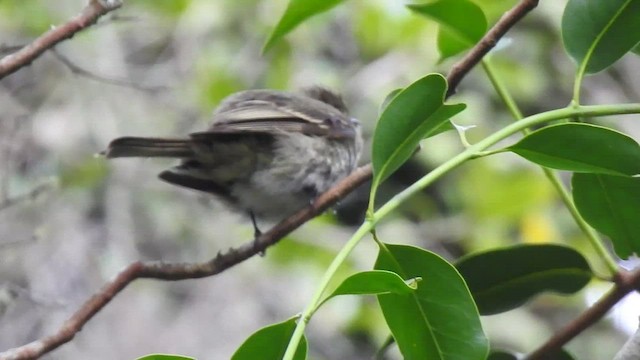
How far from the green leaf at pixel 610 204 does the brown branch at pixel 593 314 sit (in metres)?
0.08

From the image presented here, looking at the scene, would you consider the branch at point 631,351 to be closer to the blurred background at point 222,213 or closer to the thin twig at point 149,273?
the thin twig at point 149,273

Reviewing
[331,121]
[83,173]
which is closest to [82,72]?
[331,121]

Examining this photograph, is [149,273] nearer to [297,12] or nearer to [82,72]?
[297,12]

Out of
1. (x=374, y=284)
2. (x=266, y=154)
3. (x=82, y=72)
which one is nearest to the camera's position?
(x=374, y=284)

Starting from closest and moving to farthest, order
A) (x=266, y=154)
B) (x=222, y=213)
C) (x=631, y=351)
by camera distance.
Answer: (x=631, y=351) < (x=266, y=154) < (x=222, y=213)

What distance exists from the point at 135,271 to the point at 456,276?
20.5 inches

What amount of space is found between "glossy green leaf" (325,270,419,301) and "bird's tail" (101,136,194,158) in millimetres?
1109

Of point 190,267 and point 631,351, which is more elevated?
point 631,351

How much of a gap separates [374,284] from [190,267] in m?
0.56

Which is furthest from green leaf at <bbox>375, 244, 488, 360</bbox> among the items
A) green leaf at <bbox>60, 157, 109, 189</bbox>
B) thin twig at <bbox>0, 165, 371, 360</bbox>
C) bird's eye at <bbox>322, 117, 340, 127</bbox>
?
green leaf at <bbox>60, 157, 109, 189</bbox>

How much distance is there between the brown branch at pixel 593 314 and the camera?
1.28 m

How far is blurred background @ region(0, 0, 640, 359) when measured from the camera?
4285mm

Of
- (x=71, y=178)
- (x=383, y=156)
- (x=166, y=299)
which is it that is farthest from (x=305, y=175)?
(x=166, y=299)

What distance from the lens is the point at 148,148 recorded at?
2.28 meters
